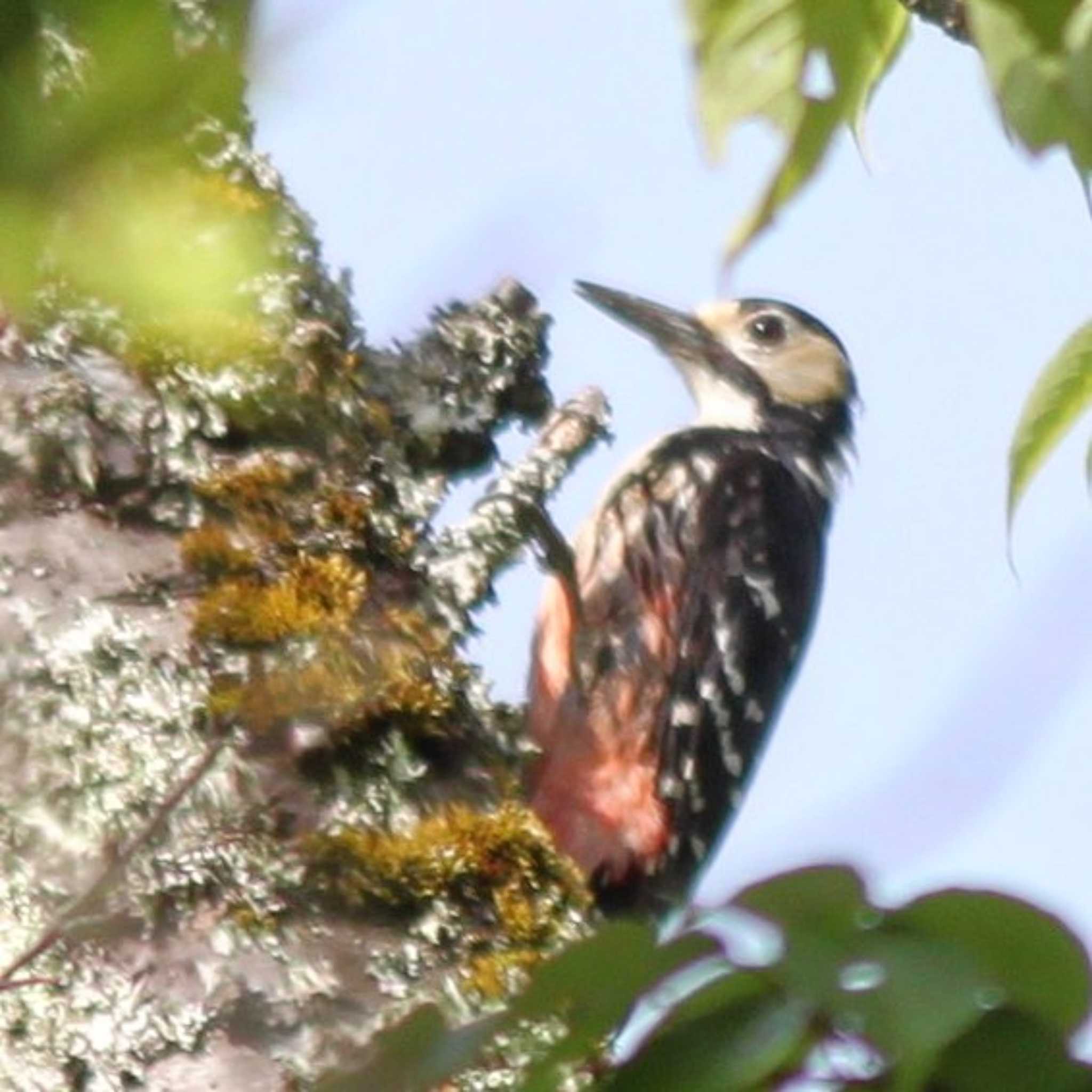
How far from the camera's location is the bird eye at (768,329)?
6.98 meters

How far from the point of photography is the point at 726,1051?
113 centimetres

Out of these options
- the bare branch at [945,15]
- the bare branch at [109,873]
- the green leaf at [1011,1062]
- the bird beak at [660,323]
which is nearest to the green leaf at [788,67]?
the bare branch at [945,15]

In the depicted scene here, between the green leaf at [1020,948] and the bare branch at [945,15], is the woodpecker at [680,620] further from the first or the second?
the green leaf at [1020,948]

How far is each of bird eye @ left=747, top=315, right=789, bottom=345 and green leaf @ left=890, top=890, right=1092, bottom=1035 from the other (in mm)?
5862

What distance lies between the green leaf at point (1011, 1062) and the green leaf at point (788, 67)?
139cm

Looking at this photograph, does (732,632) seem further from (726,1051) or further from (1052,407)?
(726,1051)

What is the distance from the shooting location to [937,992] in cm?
110

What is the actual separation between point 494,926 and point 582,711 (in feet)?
10.1

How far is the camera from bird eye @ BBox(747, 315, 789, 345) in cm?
698

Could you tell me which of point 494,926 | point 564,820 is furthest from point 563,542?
point 494,926

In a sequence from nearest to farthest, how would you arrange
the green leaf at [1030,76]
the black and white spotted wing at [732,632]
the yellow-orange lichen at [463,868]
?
the green leaf at [1030,76] → the yellow-orange lichen at [463,868] → the black and white spotted wing at [732,632]

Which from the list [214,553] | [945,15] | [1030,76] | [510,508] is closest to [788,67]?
[945,15]

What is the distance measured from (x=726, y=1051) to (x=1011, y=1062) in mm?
146

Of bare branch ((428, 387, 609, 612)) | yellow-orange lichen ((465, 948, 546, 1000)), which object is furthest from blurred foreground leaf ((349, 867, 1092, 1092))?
bare branch ((428, 387, 609, 612))
